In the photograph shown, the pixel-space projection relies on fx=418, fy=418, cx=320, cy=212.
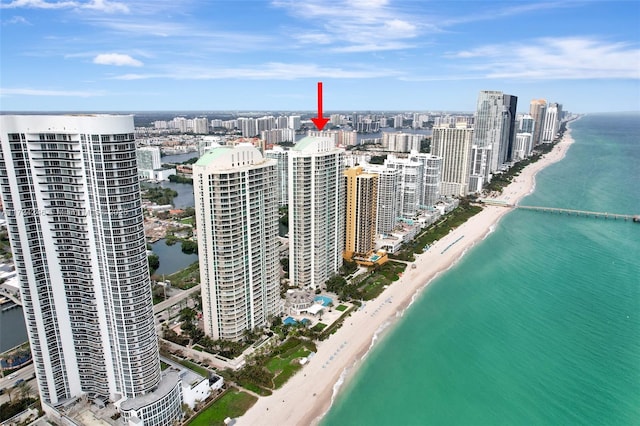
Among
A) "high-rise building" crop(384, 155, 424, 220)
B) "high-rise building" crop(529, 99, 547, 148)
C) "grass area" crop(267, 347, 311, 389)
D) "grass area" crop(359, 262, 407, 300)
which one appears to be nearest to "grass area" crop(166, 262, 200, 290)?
"grass area" crop(267, 347, 311, 389)

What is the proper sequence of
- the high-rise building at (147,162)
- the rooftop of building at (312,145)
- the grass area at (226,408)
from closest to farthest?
1. the grass area at (226,408)
2. the rooftop of building at (312,145)
3. the high-rise building at (147,162)

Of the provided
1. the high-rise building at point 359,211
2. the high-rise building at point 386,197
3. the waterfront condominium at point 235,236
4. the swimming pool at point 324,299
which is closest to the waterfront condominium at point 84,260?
the waterfront condominium at point 235,236

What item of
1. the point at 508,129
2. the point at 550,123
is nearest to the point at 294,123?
the point at 508,129

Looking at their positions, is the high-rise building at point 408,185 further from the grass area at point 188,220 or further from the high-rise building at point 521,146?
the high-rise building at point 521,146

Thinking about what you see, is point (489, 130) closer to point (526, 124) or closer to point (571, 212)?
point (571, 212)

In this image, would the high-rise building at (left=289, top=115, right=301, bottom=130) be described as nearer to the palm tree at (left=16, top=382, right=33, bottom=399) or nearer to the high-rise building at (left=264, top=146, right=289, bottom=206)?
the high-rise building at (left=264, top=146, right=289, bottom=206)

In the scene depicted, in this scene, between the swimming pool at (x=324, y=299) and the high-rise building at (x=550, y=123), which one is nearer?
the swimming pool at (x=324, y=299)
